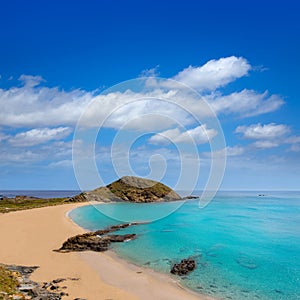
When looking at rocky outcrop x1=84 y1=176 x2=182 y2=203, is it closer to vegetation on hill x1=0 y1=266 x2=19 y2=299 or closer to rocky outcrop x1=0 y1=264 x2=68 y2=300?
rocky outcrop x1=0 y1=264 x2=68 y2=300

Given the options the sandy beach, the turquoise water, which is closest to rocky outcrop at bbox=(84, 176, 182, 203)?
the turquoise water

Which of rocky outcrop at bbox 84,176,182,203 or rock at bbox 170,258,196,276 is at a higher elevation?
Answer: rocky outcrop at bbox 84,176,182,203

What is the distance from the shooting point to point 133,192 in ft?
496

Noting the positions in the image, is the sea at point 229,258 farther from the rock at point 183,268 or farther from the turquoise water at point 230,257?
the rock at point 183,268

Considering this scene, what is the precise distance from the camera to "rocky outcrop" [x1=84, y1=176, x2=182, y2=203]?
148 meters

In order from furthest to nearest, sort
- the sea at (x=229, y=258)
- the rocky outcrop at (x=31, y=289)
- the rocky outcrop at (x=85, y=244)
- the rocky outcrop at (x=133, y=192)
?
the rocky outcrop at (x=133, y=192) → the rocky outcrop at (x=85, y=244) → the sea at (x=229, y=258) → the rocky outcrop at (x=31, y=289)

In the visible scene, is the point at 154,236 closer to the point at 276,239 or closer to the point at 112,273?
the point at 276,239

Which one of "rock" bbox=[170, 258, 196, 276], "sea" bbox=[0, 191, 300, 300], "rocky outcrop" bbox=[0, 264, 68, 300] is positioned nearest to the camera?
"rocky outcrop" bbox=[0, 264, 68, 300]

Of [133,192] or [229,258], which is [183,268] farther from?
[133,192]

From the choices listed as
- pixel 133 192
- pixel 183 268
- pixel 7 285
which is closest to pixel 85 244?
pixel 183 268

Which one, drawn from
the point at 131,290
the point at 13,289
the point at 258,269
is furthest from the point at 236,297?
the point at 13,289

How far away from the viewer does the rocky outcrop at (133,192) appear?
148 meters

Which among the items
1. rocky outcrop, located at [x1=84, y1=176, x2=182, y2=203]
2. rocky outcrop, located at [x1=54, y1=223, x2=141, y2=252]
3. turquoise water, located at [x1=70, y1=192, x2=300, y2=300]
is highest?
rocky outcrop, located at [x1=84, y1=176, x2=182, y2=203]

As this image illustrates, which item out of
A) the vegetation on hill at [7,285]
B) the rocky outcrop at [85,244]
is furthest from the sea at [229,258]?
the vegetation on hill at [7,285]
